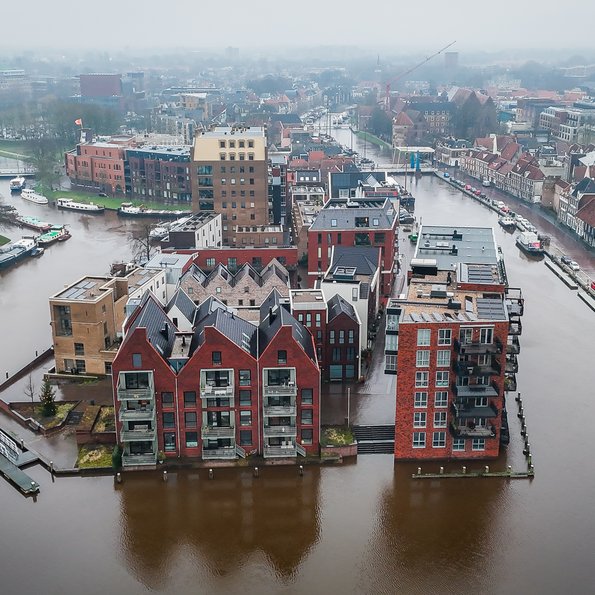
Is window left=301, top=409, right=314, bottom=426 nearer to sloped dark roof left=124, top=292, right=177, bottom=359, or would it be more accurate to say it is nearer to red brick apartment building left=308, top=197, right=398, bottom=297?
sloped dark roof left=124, top=292, right=177, bottom=359

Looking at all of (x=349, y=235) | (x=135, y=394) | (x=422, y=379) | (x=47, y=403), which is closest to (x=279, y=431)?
(x=135, y=394)

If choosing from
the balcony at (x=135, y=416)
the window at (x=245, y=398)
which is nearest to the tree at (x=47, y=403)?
the balcony at (x=135, y=416)

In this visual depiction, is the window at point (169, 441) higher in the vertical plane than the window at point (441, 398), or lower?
lower

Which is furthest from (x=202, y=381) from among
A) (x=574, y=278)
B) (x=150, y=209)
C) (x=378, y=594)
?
(x=150, y=209)

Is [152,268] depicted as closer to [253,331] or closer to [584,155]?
[253,331]

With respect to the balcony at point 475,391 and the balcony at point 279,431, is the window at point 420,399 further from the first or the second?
the balcony at point 279,431

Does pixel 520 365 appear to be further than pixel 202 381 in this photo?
Yes

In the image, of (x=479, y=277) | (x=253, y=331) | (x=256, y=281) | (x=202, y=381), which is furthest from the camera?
(x=256, y=281)
